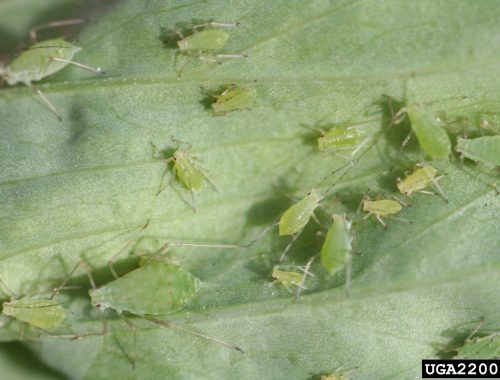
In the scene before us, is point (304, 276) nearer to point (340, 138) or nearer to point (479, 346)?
point (340, 138)

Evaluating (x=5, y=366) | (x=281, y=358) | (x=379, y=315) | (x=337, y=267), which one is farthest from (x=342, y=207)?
(x=5, y=366)

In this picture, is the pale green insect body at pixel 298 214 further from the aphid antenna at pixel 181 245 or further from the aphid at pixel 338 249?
the aphid antenna at pixel 181 245

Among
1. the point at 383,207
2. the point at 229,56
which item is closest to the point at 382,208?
the point at 383,207

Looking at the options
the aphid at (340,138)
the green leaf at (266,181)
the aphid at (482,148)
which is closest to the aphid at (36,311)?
the green leaf at (266,181)

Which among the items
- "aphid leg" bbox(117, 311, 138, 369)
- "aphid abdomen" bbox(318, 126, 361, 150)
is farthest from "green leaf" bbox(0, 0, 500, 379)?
"aphid abdomen" bbox(318, 126, 361, 150)

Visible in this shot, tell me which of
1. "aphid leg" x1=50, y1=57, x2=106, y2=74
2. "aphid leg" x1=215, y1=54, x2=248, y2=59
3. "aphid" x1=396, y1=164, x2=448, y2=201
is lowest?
"aphid" x1=396, y1=164, x2=448, y2=201

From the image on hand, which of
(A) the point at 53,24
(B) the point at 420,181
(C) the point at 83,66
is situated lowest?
(B) the point at 420,181

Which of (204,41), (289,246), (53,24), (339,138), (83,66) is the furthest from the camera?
(53,24)

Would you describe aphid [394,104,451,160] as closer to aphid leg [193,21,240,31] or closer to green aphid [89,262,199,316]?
aphid leg [193,21,240,31]
